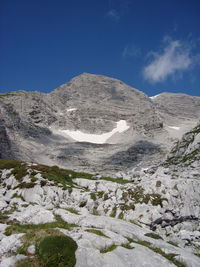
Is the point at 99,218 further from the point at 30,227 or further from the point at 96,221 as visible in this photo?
the point at 30,227

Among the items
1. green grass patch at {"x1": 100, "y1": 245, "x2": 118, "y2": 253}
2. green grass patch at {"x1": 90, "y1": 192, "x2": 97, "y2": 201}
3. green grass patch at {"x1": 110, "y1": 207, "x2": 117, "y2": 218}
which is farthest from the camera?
green grass patch at {"x1": 90, "y1": 192, "x2": 97, "y2": 201}

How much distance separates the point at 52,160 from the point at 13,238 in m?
121

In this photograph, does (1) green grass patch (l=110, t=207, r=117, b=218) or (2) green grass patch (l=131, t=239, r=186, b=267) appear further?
(1) green grass patch (l=110, t=207, r=117, b=218)

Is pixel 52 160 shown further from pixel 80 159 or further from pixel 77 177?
pixel 77 177

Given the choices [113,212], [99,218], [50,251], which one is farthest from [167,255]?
[113,212]

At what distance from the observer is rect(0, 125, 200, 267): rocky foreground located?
472 inches

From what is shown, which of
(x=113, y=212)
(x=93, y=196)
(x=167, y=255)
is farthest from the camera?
(x=93, y=196)

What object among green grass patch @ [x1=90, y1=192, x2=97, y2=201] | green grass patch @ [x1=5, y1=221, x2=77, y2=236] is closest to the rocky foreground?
green grass patch @ [x1=5, y1=221, x2=77, y2=236]

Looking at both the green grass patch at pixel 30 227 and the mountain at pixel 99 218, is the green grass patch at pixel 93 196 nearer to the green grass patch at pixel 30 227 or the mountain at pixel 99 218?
the mountain at pixel 99 218

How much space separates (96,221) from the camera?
701 inches

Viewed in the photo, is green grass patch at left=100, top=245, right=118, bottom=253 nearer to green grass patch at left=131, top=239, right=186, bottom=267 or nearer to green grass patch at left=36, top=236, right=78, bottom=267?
green grass patch at left=36, top=236, right=78, bottom=267

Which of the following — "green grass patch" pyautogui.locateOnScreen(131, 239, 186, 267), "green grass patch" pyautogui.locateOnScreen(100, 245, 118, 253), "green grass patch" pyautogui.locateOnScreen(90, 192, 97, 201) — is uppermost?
"green grass patch" pyautogui.locateOnScreen(90, 192, 97, 201)

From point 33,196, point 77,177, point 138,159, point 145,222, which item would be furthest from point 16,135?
point 145,222

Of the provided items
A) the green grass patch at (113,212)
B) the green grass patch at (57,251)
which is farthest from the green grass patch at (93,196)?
the green grass patch at (57,251)
